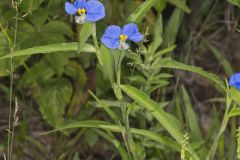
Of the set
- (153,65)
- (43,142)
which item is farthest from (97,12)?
(43,142)

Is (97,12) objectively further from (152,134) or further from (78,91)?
(78,91)

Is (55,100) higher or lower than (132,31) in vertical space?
lower

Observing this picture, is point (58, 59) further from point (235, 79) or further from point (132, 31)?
point (235, 79)

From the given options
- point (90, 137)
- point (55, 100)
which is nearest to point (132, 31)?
point (55, 100)

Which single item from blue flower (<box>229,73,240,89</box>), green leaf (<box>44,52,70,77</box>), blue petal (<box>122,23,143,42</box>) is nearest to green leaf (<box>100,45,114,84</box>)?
blue petal (<box>122,23,143,42</box>)

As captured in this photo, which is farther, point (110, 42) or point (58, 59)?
point (58, 59)

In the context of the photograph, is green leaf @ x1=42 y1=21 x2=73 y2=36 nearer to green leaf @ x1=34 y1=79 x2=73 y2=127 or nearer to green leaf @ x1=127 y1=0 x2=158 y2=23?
green leaf @ x1=34 y1=79 x2=73 y2=127
